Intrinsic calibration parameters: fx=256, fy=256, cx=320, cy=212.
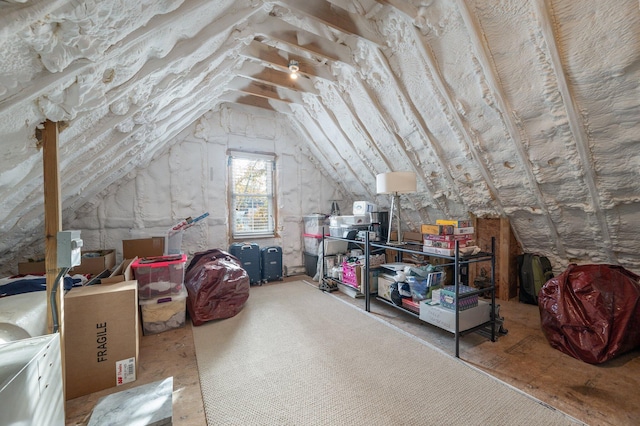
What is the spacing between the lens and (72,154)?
184cm

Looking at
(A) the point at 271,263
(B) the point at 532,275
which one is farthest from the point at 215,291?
(B) the point at 532,275

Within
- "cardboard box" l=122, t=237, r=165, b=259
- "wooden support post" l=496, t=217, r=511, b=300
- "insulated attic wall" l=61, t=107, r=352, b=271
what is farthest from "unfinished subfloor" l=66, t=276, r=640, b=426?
"insulated attic wall" l=61, t=107, r=352, b=271

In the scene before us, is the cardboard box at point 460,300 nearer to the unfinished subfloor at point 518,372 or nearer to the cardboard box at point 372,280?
the unfinished subfloor at point 518,372

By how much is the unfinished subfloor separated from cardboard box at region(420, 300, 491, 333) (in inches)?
8.1

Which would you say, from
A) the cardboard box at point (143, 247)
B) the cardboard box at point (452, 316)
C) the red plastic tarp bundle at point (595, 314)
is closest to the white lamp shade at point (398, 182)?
the cardboard box at point (452, 316)

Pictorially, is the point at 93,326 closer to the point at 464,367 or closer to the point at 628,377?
the point at 464,367

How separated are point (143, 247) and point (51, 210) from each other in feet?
7.35

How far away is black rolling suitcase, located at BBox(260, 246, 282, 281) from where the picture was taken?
433cm

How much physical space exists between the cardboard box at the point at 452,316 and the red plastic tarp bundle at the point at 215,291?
2.02 metres

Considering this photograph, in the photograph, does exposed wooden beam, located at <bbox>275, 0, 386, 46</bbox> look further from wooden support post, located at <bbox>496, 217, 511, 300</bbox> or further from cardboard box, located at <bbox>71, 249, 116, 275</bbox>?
cardboard box, located at <bbox>71, 249, 116, 275</bbox>

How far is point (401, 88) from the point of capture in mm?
2637

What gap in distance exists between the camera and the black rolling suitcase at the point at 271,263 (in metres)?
4.33

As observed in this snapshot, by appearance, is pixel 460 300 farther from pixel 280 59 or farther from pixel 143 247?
pixel 143 247

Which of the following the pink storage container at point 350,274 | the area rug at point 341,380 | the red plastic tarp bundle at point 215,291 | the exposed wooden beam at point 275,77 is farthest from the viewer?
the pink storage container at point 350,274
